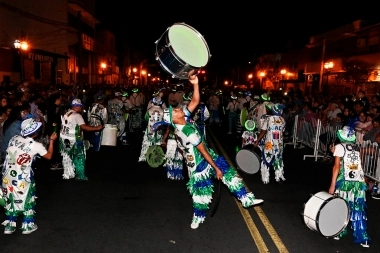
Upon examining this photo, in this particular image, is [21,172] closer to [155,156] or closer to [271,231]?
[271,231]

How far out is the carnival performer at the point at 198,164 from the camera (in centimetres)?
544

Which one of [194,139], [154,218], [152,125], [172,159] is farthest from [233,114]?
[194,139]

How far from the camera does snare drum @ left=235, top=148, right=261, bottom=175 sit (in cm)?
810

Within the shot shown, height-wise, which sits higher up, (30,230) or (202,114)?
(202,114)

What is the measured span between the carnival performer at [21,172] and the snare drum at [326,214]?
139 inches

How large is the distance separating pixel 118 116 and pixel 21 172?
8.50 meters

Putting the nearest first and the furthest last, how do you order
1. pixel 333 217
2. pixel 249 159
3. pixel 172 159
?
pixel 333 217
pixel 249 159
pixel 172 159

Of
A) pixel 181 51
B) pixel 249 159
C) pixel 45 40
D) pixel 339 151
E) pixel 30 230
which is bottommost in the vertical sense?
pixel 30 230

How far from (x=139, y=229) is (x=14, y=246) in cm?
168

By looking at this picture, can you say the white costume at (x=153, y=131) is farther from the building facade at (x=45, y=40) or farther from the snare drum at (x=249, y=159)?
the building facade at (x=45, y=40)

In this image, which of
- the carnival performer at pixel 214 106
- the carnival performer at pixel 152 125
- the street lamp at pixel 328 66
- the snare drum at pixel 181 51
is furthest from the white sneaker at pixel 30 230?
the street lamp at pixel 328 66

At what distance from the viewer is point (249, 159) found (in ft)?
27.0

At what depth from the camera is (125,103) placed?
15953 mm

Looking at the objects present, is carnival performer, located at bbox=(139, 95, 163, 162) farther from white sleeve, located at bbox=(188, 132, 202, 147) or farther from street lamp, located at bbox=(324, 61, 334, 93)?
street lamp, located at bbox=(324, 61, 334, 93)
